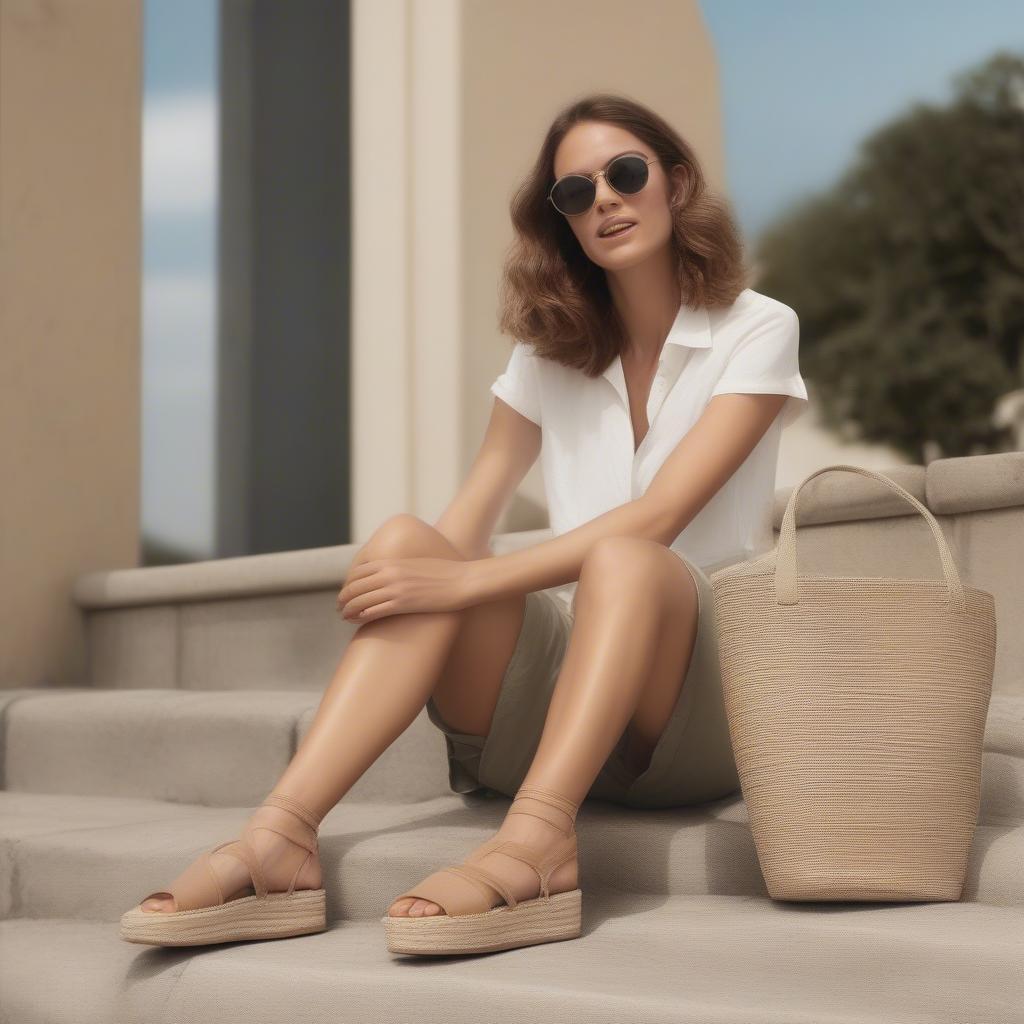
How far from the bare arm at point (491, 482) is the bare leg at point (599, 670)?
520 millimetres

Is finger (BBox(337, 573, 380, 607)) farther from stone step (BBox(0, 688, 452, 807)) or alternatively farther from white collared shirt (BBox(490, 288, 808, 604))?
stone step (BBox(0, 688, 452, 807))

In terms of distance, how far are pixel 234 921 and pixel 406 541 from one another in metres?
0.56

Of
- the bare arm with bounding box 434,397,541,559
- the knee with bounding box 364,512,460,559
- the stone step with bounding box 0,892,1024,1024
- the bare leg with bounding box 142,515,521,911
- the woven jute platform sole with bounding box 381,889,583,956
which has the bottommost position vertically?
the stone step with bounding box 0,892,1024,1024

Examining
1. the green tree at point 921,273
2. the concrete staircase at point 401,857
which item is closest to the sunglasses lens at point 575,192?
the concrete staircase at point 401,857

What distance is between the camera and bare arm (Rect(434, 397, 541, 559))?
7.34ft

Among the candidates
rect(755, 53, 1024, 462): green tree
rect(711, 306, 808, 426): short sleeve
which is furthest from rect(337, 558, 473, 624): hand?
rect(755, 53, 1024, 462): green tree

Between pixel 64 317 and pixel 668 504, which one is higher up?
pixel 64 317

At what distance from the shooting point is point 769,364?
2.02 m

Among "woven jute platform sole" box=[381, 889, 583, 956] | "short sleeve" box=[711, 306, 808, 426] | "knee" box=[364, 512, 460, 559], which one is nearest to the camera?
"woven jute platform sole" box=[381, 889, 583, 956]

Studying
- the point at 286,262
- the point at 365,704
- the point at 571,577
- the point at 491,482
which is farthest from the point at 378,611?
the point at 286,262

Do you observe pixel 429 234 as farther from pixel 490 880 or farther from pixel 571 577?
pixel 490 880

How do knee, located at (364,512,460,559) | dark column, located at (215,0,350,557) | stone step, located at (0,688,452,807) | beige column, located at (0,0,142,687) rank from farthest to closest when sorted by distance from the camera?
1. dark column, located at (215,0,350,557)
2. beige column, located at (0,0,142,687)
3. stone step, located at (0,688,452,807)
4. knee, located at (364,512,460,559)

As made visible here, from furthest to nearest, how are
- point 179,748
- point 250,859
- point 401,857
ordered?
point 179,748 < point 401,857 < point 250,859

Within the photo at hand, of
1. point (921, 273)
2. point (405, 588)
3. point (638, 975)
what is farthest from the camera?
point (921, 273)
